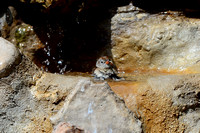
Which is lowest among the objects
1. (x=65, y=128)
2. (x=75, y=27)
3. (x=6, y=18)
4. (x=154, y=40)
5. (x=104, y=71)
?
(x=104, y=71)

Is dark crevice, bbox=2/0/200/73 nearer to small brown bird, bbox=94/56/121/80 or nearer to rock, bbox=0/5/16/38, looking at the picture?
rock, bbox=0/5/16/38

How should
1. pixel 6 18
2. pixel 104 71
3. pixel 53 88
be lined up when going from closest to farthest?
1. pixel 53 88
2. pixel 104 71
3. pixel 6 18

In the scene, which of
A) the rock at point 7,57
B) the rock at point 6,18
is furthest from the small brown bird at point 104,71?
the rock at point 6,18

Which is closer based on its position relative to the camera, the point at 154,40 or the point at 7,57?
the point at 7,57

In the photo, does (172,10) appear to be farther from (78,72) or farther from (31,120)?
(31,120)

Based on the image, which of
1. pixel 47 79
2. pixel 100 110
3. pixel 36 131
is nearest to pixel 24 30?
pixel 47 79

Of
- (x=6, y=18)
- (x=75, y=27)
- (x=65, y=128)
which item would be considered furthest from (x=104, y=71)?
(x=6, y=18)

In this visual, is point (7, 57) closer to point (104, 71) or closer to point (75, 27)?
point (104, 71)
